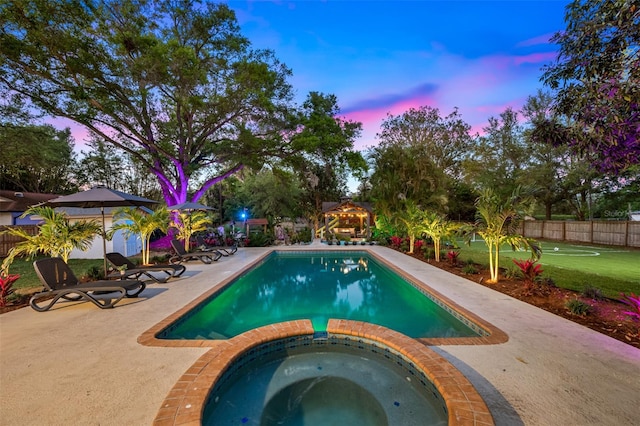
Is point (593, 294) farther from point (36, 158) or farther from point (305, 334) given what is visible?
point (36, 158)

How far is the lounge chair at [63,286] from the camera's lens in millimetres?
5105

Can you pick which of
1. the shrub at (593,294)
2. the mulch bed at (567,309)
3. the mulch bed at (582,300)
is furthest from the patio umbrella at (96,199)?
the shrub at (593,294)

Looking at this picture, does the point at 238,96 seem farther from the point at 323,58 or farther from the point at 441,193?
the point at 441,193

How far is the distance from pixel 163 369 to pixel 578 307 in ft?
21.5

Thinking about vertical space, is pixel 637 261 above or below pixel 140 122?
below

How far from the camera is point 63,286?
539 cm

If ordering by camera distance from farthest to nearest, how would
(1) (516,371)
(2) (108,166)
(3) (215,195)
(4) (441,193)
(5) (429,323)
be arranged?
(3) (215,195)
(2) (108,166)
(4) (441,193)
(5) (429,323)
(1) (516,371)

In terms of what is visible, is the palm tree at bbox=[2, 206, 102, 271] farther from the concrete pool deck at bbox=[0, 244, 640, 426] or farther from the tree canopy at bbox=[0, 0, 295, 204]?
the tree canopy at bbox=[0, 0, 295, 204]

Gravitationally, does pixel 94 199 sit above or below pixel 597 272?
above

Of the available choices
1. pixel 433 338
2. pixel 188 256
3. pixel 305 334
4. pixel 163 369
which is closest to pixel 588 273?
pixel 433 338

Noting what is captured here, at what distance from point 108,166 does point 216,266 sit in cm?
2731

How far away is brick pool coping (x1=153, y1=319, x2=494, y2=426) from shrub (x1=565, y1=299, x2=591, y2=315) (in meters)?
3.52

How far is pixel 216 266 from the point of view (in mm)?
9844

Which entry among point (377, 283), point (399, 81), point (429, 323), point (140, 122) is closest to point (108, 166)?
point (140, 122)
